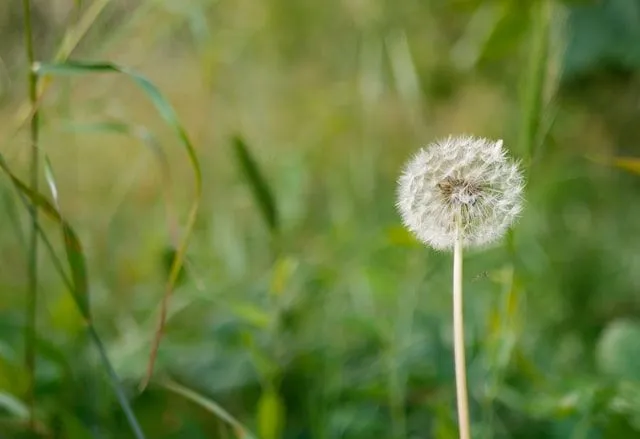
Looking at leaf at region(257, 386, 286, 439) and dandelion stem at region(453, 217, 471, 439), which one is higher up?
dandelion stem at region(453, 217, 471, 439)

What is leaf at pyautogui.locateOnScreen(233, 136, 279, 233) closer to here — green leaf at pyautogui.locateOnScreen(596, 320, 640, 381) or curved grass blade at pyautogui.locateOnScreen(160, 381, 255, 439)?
curved grass blade at pyautogui.locateOnScreen(160, 381, 255, 439)

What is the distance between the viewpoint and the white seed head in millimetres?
268

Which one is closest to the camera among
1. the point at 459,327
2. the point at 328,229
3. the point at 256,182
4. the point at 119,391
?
the point at 459,327

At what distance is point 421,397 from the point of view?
66cm

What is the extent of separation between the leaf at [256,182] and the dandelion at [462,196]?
0.23m

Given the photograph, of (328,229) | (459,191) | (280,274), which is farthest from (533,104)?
(328,229)

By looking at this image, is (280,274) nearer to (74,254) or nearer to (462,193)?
(74,254)

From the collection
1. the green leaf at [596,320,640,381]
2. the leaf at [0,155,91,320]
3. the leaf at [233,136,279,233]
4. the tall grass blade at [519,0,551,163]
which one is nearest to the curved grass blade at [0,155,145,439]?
the leaf at [0,155,91,320]

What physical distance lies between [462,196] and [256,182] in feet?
0.85

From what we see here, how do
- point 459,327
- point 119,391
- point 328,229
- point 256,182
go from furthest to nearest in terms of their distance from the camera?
1. point 328,229
2. point 256,182
3. point 119,391
4. point 459,327

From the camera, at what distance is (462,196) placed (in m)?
0.27

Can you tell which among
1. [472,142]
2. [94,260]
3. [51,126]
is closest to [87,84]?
[94,260]

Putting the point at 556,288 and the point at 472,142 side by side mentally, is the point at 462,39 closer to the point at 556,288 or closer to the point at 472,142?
the point at 556,288

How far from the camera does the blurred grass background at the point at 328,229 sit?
592 millimetres
